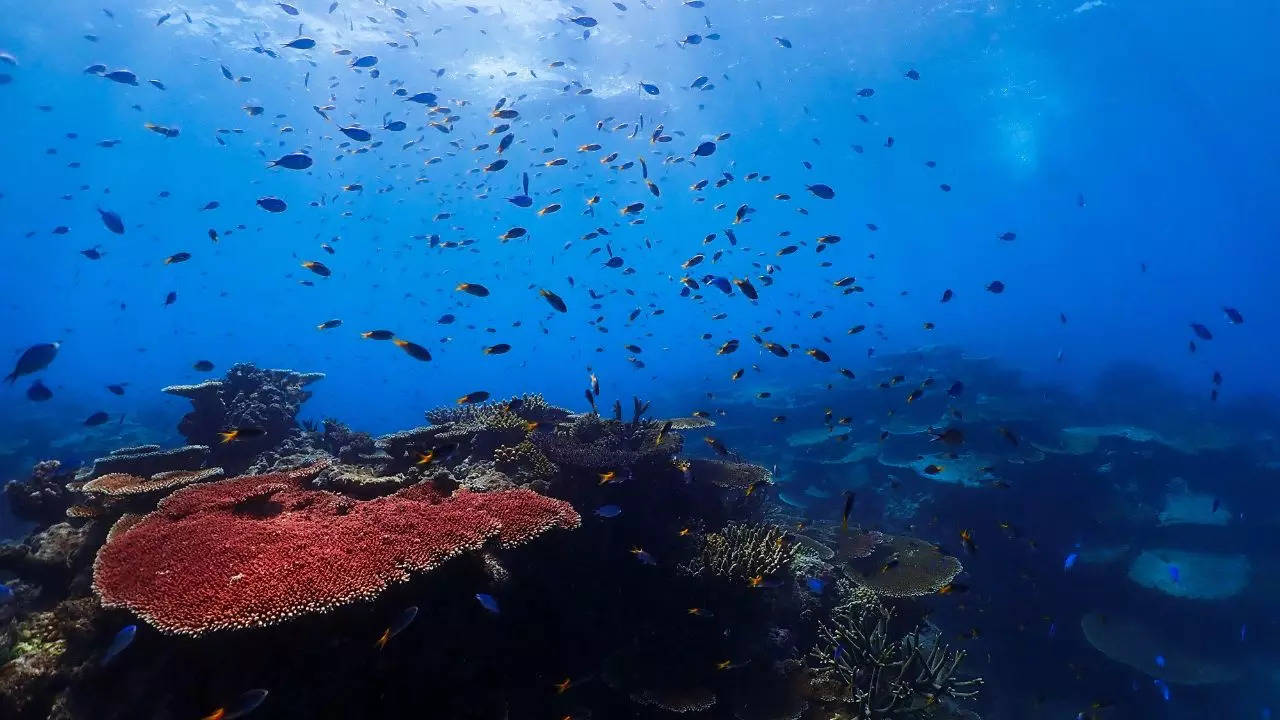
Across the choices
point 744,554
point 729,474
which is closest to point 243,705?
point 744,554

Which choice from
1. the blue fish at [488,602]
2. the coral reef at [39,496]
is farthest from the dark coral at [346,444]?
the blue fish at [488,602]

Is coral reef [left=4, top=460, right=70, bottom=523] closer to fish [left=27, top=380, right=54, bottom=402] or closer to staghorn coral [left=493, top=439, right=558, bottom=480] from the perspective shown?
fish [left=27, top=380, right=54, bottom=402]

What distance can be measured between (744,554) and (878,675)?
2188mm

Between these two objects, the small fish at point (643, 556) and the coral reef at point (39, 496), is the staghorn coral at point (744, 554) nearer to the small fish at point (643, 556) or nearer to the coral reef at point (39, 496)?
the small fish at point (643, 556)

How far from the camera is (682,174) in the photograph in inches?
2366

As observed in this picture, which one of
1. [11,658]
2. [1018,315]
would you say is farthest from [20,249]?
[1018,315]

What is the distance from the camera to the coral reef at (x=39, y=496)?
7527 millimetres

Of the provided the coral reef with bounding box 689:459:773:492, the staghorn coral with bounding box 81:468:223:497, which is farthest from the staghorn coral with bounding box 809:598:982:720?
the staghorn coral with bounding box 81:468:223:497

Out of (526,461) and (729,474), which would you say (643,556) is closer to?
(526,461)

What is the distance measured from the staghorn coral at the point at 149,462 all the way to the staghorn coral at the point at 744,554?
7.57 metres

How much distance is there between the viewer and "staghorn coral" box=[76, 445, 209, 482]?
24.2 ft

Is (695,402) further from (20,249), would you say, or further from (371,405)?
(20,249)

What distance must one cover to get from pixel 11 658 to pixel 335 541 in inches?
125

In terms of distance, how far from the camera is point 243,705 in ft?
11.6
